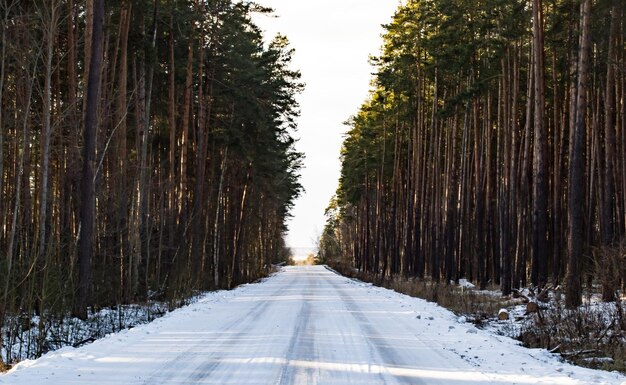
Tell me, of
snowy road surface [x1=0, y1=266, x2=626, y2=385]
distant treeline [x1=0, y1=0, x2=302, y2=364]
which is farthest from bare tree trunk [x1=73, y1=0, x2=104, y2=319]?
snowy road surface [x1=0, y1=266, x2=626, y2=385]

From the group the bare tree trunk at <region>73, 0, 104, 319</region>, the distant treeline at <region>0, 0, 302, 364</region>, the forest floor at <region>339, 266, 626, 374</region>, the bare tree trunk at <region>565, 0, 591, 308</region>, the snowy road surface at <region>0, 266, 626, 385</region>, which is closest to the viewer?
the snowy road surface at <region>0, 266, 626, 385</region>

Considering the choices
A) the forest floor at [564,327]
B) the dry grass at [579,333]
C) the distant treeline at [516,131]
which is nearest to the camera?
the dry grass at [579,333]

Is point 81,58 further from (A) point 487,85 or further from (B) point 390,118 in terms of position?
(B) point 390,118

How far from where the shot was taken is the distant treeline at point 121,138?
1330 cm

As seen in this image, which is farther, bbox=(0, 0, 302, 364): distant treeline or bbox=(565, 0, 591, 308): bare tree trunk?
bbox=(565, 0, 591, 308): bare tree trunk

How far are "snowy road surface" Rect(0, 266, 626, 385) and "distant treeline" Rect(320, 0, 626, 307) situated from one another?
5139 millimetres

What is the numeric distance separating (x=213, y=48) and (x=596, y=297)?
19.4m

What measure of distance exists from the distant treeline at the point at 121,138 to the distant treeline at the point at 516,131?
878cm

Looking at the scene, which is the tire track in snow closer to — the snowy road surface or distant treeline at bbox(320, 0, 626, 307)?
the snowy road surface

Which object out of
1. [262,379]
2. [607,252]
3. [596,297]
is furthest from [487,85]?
[262,379]

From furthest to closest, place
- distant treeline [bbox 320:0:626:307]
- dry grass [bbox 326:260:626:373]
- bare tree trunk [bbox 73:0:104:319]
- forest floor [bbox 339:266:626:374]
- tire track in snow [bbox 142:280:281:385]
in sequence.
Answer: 1. distant treeline [bbox 320:0:626:307]
2. bare tree trunk [bbox 73:0:104:319]
3. forest floor [bbox 339:266:626:374]
4. dry grass [bbox 326:260:626:373]
5. tire track in snow [bbox 142:280:281:385]

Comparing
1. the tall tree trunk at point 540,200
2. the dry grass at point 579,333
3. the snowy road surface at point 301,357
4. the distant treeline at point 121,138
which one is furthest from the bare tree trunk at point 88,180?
the tall tree trunk at point 540,200

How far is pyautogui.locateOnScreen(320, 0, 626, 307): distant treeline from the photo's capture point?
19391 millimetres

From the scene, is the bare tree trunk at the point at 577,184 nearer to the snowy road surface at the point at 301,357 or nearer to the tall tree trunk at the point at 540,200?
the tall tree trunk at the point at 540,200
